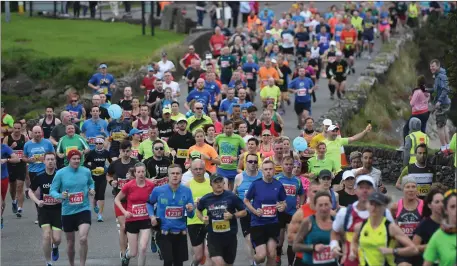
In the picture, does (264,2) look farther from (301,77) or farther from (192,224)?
(192,224)

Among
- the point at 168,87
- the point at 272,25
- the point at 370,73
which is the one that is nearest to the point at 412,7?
the point at 272,25

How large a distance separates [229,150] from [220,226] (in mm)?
4631

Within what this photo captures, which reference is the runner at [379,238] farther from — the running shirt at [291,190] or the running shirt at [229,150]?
the running shirt at [229,150]

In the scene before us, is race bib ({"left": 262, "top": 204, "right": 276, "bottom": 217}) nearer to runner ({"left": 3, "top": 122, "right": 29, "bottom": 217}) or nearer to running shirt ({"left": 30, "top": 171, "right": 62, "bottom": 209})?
running shirt ({"left": 30, "top": 171, "right": 62, "bottom": 209})

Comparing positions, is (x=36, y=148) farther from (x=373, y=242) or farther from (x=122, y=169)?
(x=373, y=242)

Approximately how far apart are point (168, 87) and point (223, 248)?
423 inches

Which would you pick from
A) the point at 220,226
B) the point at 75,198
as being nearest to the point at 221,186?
the point at 220,226

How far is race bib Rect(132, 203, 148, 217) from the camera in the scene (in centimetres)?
1739

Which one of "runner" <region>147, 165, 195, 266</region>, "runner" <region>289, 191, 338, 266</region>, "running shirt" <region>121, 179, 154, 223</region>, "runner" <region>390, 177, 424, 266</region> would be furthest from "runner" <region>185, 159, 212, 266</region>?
"runner" <region>390, 177, 424, 266</region>

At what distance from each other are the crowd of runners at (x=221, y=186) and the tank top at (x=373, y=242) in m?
0.01

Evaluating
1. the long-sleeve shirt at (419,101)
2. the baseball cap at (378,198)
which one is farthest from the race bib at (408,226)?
the long-sleeve shirt at (419,101)

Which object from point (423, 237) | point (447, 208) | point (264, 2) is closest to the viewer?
point (447, 208)

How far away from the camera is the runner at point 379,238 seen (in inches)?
523

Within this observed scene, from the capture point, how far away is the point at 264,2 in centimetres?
5791
